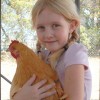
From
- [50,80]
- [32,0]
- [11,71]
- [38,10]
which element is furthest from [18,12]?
[50,80]

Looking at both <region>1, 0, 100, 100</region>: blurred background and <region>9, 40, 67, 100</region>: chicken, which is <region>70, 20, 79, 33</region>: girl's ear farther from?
<region>1, 0, 100, 100</region>: blurred background

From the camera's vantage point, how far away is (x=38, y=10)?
95cm

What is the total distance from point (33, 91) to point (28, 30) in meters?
1.28

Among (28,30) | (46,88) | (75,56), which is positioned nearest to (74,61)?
(75,56)

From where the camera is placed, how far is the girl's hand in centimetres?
85

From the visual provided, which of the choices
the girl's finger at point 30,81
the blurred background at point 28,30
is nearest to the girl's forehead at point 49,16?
the girl's finger at point 30,81

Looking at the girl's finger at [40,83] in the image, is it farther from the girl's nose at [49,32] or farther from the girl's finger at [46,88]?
the girl's nose at [49,32]

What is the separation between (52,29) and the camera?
35.9 inches

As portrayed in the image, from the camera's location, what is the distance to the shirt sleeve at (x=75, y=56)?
85cm

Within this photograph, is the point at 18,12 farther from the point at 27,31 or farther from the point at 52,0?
the point at 52,0

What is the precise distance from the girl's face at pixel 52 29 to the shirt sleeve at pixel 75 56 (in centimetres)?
5

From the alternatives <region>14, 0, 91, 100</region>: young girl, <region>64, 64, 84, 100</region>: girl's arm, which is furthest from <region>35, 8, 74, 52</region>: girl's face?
<region>64, 64, 84, 100</region>: girl's arm

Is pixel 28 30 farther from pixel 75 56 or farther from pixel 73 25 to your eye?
pixel 75 56

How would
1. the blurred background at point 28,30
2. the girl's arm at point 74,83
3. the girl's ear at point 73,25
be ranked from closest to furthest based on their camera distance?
the girl's arm at point 74,83 < the girl's ear at point 73,25 < the blurred background at point 28,30
